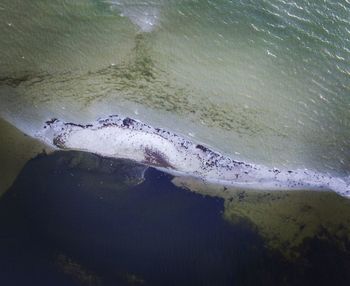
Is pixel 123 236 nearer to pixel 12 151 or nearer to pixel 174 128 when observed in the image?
pixel 174 128

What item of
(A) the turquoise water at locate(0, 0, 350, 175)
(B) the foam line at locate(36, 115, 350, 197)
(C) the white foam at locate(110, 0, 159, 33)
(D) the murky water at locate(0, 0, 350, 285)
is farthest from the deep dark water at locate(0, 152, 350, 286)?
(C) the white foam at locate(110, 0, 159, 33)

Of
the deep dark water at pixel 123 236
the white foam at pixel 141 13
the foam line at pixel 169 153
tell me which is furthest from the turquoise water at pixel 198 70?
the deep dark water at pixel 123 236

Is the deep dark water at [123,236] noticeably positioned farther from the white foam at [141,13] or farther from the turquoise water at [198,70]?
the white foam at [141,13]

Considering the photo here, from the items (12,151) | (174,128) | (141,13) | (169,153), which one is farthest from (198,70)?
(12,151)

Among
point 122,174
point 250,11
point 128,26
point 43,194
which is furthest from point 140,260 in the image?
point 250,11

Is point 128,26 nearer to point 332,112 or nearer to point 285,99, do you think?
point 285,99

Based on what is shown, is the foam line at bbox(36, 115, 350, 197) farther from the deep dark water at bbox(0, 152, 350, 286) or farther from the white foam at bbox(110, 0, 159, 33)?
the white foam at bbox(110, 0, 159, 33)
